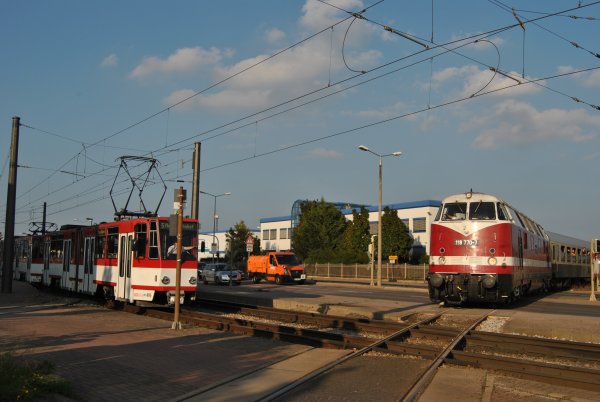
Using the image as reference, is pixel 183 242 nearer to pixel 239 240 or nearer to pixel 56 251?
pixel 56 251

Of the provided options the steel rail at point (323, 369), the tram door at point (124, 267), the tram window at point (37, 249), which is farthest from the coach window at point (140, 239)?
the tram window at point (37, 249)

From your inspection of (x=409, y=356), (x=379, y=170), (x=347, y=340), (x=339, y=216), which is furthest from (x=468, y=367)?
(x=339, y=216)

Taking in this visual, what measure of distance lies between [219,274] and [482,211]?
24.6 metres

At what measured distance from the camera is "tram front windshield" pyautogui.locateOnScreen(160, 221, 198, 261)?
691 inches

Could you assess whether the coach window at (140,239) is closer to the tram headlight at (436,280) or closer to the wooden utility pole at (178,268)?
the wooden utility pole at (178,268)

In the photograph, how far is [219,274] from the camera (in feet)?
131

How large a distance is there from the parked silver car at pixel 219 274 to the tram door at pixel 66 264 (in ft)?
50.8

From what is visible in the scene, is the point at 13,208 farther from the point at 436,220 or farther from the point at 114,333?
the point at 436,220

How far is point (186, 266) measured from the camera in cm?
1794

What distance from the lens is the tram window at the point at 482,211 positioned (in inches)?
744

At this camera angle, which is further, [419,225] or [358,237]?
[419,225]

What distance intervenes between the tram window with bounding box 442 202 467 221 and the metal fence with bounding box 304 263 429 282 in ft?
92.5

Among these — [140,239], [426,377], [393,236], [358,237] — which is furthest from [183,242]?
[358,237]

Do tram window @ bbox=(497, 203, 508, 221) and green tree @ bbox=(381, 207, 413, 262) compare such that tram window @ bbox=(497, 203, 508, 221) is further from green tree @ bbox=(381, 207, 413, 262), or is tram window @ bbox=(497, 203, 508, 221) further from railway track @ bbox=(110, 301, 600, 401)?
green tree @ bbox=(381, 207, 413, 262)
